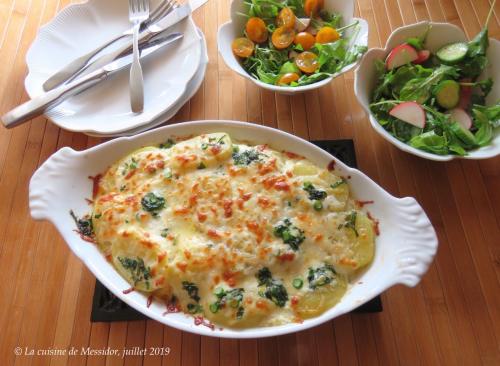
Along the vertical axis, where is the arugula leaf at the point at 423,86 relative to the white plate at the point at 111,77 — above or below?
below

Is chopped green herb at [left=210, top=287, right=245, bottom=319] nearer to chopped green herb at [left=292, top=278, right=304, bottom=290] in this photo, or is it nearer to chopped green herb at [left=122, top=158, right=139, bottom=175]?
chopped green herb at [left=292, top=278, right=304, bottom=290]

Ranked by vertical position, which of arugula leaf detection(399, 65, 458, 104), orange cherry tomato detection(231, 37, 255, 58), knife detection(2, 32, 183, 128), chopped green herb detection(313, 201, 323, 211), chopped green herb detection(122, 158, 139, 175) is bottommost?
chopped green herb detection(313, 201, 323, 211)

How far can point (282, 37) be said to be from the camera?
1.88m

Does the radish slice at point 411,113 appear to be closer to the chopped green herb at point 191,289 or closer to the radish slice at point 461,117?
the radish slice at point 461,117

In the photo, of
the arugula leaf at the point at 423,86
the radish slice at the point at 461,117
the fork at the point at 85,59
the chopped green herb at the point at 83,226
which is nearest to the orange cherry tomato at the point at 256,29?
the fork at the point at 85,59

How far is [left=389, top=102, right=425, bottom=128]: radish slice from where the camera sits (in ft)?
5.20

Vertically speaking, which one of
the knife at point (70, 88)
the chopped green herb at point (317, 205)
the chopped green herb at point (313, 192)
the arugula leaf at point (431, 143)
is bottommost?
the arugula leaf at point (431, 143)

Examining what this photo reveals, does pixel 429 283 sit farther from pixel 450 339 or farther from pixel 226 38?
pixel 226 38

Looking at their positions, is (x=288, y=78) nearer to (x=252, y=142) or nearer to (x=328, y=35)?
(x=328, y=35)

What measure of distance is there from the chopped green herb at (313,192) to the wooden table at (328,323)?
0.47 m

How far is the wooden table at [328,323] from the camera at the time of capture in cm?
142

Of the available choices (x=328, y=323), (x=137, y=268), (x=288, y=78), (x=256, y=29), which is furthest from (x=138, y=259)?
(x=256, y=29)

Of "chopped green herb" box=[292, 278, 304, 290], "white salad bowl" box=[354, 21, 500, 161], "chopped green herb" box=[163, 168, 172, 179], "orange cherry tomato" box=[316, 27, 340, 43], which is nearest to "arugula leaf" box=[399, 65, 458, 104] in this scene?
"white salad bowl" box=[354, 21, 500, 161]

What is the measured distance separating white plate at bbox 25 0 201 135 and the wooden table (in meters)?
A: 0.13
